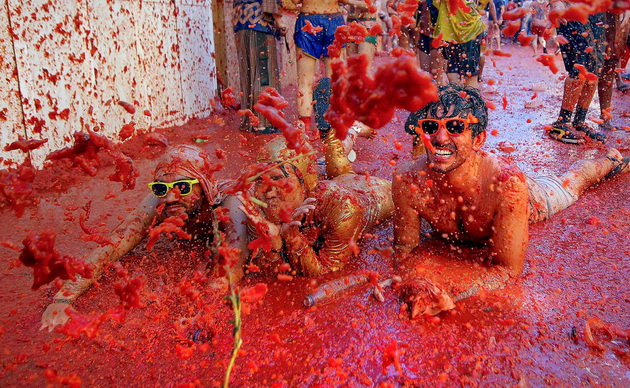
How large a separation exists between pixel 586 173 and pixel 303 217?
2784 mm

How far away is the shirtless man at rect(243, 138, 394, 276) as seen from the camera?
301 centimetres

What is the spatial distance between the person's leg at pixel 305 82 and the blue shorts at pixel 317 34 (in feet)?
0.33

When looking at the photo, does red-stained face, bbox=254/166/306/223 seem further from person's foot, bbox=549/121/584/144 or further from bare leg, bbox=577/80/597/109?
bare leg, bbox=577/80/597/109

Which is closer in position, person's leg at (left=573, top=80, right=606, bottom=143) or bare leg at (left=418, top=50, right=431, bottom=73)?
person's leg at (left=573, top=80, right=606, bottom=143)

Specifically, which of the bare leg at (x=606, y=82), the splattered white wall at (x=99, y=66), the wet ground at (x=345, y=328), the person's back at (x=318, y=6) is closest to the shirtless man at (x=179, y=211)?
the wet ground at (x=345, y=328)

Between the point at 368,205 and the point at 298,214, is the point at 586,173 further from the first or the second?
the point at 298,214

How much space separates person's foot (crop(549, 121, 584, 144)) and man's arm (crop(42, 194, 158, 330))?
15.8 ft

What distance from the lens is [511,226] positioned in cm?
295

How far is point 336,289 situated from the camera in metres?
3.04

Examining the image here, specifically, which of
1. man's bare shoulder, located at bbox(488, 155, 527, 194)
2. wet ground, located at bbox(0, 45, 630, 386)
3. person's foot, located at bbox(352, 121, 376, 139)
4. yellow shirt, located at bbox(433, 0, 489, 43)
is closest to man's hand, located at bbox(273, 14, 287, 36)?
person's foot, located at bbox(352, 121, 376, 139)

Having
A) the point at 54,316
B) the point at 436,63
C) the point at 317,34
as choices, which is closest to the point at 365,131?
the point at 317,34

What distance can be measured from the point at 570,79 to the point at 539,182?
2308 mm

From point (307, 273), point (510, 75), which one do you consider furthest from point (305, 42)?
point (510, 75)

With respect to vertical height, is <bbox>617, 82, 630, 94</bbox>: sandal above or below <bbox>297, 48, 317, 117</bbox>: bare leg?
below
